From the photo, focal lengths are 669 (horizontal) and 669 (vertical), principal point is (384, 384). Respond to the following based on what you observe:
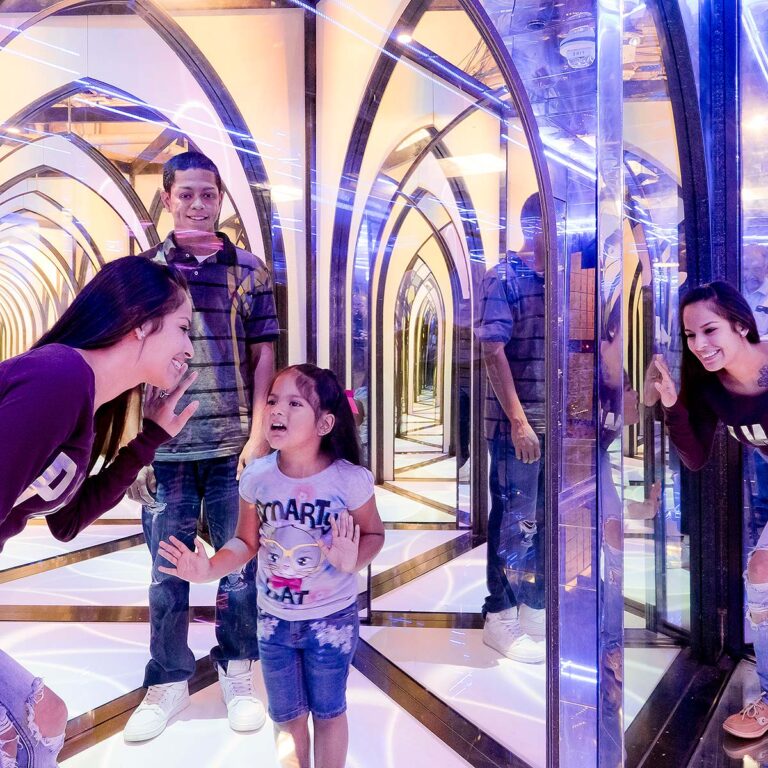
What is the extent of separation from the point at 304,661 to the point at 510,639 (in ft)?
1.88

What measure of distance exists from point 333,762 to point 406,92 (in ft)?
6.06

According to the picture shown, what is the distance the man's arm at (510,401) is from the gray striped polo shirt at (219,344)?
0.57m

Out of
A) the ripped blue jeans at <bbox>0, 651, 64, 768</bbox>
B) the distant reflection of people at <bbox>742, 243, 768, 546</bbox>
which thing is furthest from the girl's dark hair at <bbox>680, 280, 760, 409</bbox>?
the ripped blue jeans at <bbox>0, 651, 64, 768</bbox>

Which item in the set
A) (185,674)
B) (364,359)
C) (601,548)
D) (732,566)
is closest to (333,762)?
(185,674)

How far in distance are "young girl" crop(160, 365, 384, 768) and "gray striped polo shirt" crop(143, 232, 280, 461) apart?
230 millimetres

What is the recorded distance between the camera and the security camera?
1.40 metres

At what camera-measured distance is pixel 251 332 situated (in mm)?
1604

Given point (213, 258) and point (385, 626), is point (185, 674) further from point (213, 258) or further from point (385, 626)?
point (213, 258)

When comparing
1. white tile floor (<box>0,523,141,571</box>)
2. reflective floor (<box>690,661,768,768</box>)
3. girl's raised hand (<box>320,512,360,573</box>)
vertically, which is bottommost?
reflective floor (<box>690,661,768,768</box>)

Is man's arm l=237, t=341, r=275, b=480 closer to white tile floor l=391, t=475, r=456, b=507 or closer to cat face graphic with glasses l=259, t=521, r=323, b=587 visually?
cat face graphic with glasses l=259, t=521, r=323, b=587

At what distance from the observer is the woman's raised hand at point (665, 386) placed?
195 cm

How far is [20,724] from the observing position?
1009 mm

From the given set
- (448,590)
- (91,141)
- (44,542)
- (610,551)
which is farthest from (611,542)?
(91,141)

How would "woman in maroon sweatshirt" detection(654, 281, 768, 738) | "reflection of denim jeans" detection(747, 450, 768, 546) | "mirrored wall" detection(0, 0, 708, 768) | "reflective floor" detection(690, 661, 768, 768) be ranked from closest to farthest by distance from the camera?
"mirrored wall" detection(0, 0, 708, 768), "reflective floor" detection(690, 661, 768, 768), "woman in maroon sweatshirt" detection(654, 281, 768, 738), "reflection of denim jeans" detection(747, 450, 768, 546)
